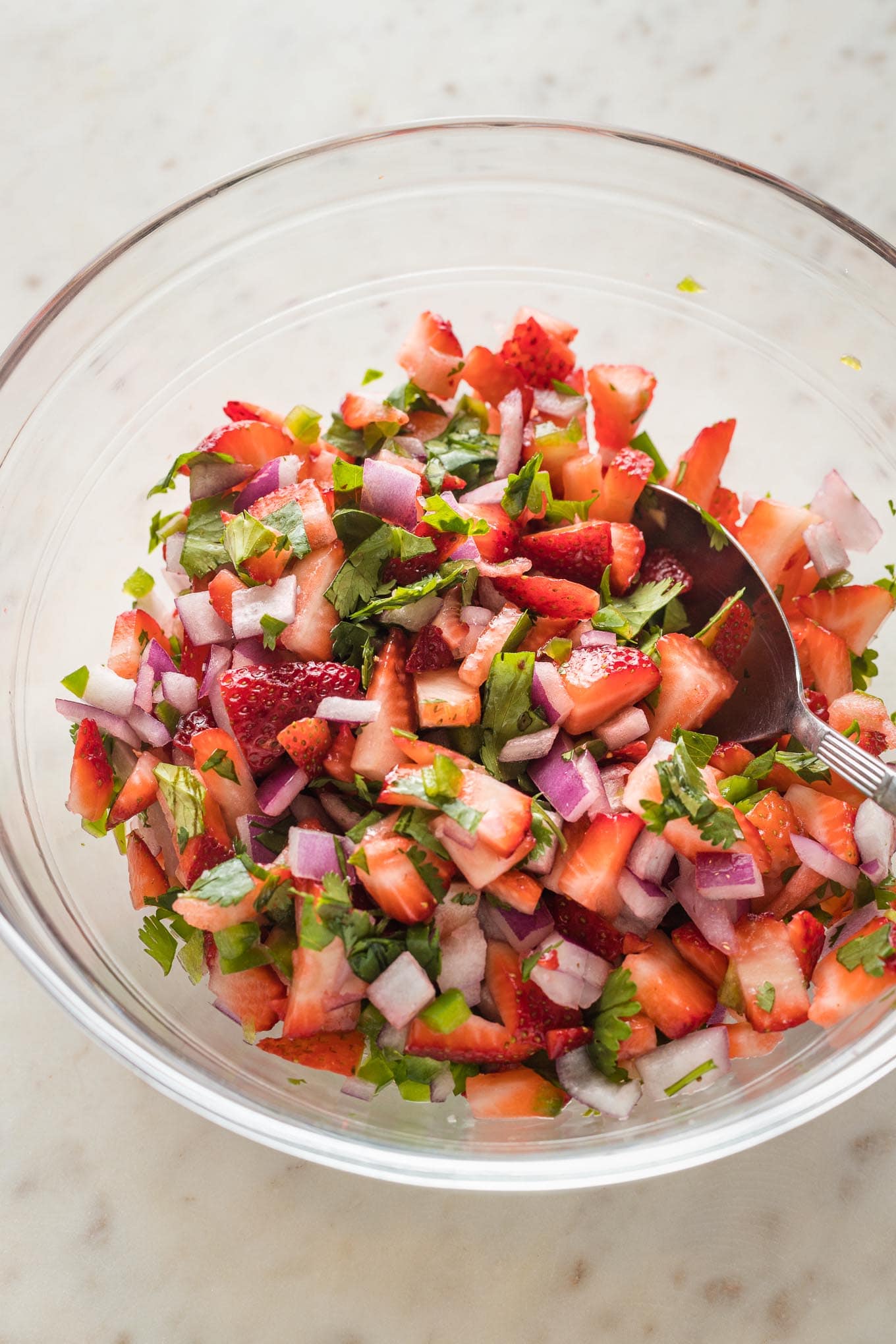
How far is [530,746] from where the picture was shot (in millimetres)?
1854

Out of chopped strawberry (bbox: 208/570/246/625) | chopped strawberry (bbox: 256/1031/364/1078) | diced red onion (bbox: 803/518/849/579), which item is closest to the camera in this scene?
chopped strawberry (bbox: 256/1031/364/1078)

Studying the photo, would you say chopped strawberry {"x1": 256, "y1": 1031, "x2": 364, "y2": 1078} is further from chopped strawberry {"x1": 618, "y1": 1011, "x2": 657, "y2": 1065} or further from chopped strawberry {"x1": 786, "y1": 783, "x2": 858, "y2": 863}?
chopped strawberry {"x1": 786, "y1": 783, "x2": 858, "y2": 863}

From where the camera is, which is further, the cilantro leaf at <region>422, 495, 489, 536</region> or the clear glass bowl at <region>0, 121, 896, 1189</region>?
the clear glass bowl at <region>0, 121, 896, 1189</region>

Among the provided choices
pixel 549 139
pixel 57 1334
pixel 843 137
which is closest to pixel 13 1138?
pixel 57 1334

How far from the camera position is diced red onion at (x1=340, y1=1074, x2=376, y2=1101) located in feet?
6.41

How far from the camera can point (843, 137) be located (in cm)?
258

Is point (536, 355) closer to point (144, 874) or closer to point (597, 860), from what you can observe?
point (597, 860)

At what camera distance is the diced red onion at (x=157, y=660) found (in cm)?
200

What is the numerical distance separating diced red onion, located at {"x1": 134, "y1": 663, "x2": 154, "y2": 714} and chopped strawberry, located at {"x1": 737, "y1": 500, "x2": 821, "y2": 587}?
3.81 ft

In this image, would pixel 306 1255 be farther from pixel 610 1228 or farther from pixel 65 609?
pixel 65 609

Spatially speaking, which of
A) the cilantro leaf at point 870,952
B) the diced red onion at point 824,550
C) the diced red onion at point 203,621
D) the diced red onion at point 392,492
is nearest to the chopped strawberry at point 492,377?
the diced red onion at point 392,492

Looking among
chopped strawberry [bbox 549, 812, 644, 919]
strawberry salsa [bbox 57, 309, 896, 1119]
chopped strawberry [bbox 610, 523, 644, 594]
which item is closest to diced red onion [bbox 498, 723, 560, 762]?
strawberry salsa [bbox 57, 309, 896, 1119]

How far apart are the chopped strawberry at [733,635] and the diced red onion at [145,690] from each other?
1016 mm

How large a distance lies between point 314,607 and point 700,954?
0.87m
